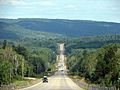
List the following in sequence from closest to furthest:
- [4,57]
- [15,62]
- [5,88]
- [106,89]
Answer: [106,89] → [5,88] → [4,57] → [15,62]

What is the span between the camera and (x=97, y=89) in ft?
239

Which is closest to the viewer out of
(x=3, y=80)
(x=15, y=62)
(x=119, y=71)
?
(x=119, y=71)

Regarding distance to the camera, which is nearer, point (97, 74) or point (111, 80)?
point (111, 80)

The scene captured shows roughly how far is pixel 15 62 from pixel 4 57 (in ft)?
46.7

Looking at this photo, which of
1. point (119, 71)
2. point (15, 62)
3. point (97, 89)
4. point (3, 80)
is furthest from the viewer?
point (15, 62)

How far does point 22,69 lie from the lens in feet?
573

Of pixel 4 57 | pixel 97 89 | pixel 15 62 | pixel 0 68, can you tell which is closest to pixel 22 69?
pixel 15 62

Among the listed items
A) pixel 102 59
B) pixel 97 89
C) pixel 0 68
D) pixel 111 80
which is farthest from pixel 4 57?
pixel 97 89

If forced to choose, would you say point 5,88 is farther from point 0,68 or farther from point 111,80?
point 0,68

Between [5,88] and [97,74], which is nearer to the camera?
[5,88]

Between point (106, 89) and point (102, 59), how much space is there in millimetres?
63293

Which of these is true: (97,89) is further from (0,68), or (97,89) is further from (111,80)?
(0,68)

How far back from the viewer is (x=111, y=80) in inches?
3585

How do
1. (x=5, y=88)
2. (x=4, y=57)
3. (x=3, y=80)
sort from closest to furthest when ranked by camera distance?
(x=5, y=88)
(x=3, y=80)
(x=4, y=57)
